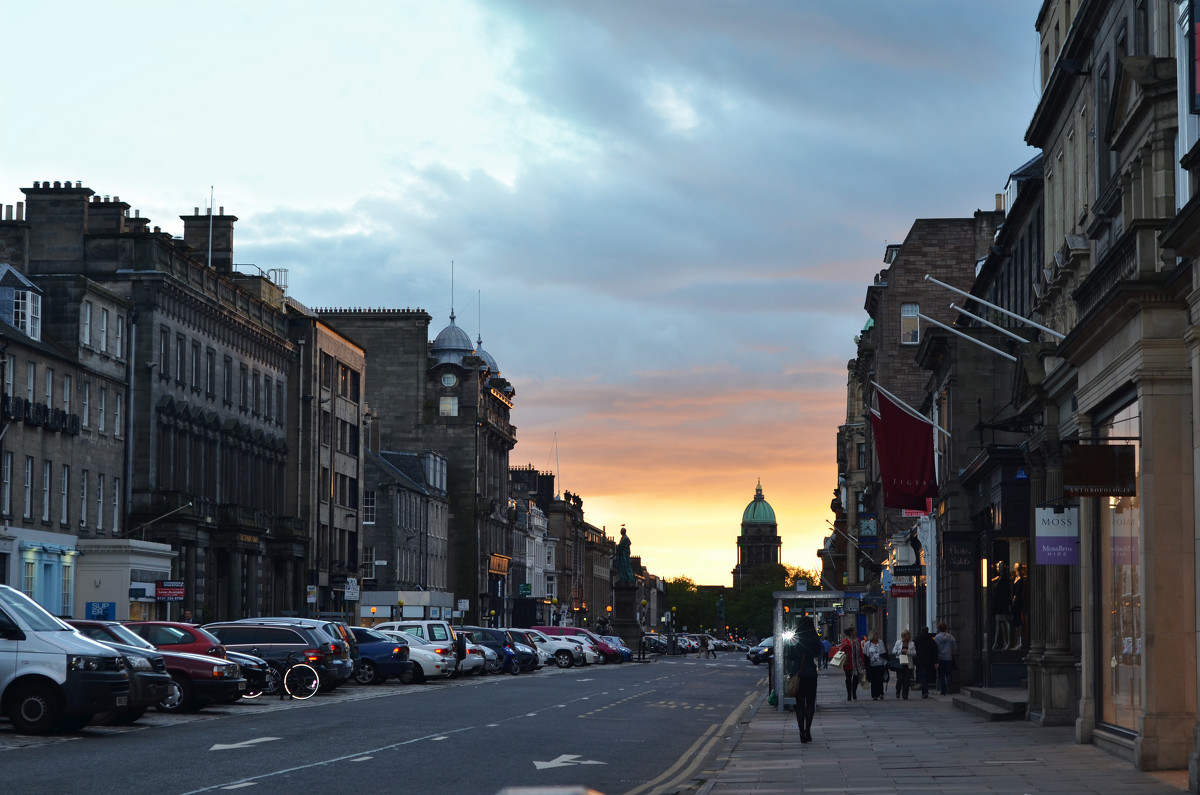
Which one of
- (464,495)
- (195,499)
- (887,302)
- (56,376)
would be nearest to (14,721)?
(56,376)

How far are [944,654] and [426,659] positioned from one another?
14614mm

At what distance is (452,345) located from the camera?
4877 inches

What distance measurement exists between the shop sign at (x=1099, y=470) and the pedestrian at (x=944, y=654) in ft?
68.5

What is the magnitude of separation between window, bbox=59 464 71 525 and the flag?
2788cm

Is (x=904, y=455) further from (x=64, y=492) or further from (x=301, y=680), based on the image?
(x=64, y=492)

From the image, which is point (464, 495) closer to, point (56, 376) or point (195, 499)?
point (195, 499)

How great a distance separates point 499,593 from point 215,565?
Result: 62165mm

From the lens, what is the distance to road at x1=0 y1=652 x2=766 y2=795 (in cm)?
1778

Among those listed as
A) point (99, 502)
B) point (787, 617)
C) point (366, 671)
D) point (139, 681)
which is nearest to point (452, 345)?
point (99, 502)

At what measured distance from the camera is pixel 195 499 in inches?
2539

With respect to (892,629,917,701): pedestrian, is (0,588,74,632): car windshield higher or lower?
higher

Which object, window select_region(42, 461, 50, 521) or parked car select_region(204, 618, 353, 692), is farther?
window select_region(42, 461, 50, 521)

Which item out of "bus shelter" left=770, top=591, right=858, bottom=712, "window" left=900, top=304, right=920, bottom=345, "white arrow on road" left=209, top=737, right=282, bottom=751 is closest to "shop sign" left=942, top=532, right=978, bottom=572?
"bus shelter" left=770, top=591, right=858, bottom=712

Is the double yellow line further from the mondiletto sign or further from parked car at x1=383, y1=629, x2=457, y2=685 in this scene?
parked car at x1=383, y1=629, x2=457, y2=685
